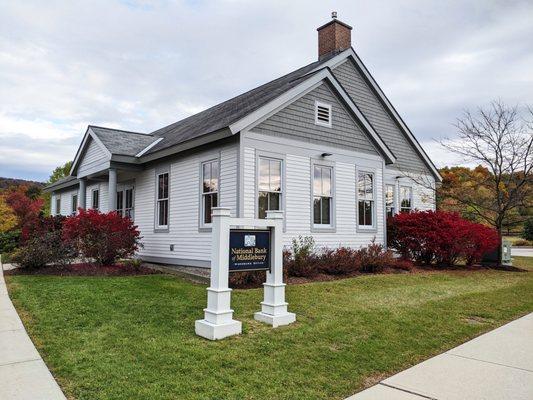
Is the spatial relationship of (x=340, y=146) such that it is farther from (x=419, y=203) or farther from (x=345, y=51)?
(x=419, y=203)

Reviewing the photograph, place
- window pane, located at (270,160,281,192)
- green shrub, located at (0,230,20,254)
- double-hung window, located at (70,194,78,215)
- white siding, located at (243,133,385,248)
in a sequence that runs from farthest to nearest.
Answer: double-hung window, located at (70,194,78,215)
green shrub, located at (0,230,20,254)
window pane, located at (270,160,281,192)
white siding, located at (243,133,385,248)

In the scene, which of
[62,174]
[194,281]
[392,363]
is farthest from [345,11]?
[62,174]

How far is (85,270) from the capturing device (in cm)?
1116

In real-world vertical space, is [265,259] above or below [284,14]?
below

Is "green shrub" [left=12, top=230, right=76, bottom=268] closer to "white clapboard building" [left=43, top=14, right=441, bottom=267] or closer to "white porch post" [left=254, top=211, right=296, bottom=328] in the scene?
"white clapboard building" [left=43, top=14, right=441, bottom=267]

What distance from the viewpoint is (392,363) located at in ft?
15.9

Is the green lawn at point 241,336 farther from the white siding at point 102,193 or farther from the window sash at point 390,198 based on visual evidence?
the white siding at point 102,193

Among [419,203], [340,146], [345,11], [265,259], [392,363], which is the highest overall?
[345,11]

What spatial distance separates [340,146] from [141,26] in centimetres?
845

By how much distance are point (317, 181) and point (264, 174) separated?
7.00 ft

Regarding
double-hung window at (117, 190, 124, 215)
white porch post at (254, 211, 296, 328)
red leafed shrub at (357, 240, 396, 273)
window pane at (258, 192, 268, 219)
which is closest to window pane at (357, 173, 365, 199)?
red leafed shrub at (357, 240, 396, 273)

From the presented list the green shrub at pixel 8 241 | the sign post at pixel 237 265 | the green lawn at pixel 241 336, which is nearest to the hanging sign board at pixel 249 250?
the sign post at pixel 237 265

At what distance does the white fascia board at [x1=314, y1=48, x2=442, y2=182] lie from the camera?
16.4m

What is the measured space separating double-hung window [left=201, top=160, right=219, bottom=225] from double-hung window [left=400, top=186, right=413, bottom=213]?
9959 mm
